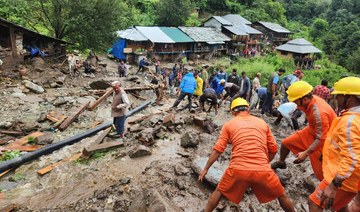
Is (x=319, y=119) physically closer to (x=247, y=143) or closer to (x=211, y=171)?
(x=247, y=143)

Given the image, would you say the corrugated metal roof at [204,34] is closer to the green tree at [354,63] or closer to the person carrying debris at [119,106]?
the green tree at [354,63]

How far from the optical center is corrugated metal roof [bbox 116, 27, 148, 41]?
2866 centimetres

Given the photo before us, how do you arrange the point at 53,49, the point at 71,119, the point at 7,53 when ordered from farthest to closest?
the point at 53,49, the point at 7,53, the point at 71,119

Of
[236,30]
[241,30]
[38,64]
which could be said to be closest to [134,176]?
[38,64]

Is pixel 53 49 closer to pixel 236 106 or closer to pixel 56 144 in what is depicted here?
pixel 56 144

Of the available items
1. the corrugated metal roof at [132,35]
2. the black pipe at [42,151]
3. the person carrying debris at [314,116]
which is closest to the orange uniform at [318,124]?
the person carrying debris at [314,116]

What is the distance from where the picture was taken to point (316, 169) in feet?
13.2

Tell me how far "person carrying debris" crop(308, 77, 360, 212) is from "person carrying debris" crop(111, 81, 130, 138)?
4.89m

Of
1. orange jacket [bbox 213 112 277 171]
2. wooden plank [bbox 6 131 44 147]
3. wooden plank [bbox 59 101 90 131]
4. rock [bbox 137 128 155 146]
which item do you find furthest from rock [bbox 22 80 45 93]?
orange jacket [bbox 213 112 277 171]


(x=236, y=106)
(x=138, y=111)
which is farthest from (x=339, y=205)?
(x=138, y=111)

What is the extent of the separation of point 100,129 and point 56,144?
5.25 feet

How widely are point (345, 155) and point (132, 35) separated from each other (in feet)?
93.6

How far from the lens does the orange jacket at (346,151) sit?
2.69m

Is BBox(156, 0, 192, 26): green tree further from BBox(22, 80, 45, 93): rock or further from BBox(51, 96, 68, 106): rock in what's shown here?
BBox(51, 96, 68, 106): rock
